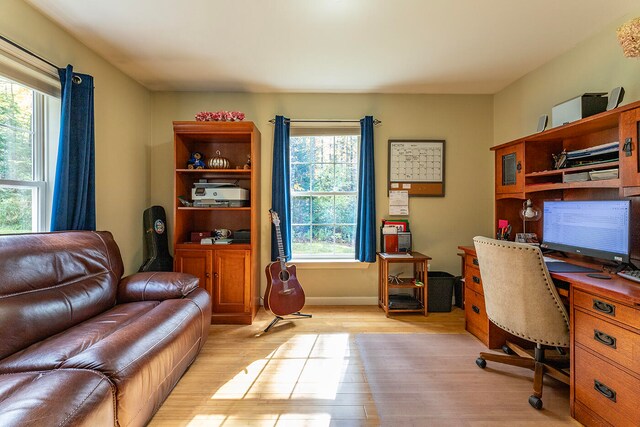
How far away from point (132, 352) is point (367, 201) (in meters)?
2.56

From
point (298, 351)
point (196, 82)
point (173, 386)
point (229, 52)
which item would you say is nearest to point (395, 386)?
point (298, 351)

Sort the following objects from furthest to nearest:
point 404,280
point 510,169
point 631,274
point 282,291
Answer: point 404,280, point 282,291, point 510,169, point 631,274

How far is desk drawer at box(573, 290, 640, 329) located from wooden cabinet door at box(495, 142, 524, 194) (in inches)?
42.7

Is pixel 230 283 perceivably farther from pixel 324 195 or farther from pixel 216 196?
pixel 324 195

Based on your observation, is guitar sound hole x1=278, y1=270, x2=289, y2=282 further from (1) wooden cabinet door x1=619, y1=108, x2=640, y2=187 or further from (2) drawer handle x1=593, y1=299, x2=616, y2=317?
(1) wooden cabinet door x1=619, y1=108, x2=640, y2=187

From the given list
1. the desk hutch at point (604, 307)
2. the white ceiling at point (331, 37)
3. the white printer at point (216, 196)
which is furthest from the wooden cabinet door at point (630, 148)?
the white printer at point (216, 196)

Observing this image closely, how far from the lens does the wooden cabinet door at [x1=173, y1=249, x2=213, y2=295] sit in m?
2.93

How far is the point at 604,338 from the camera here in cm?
148

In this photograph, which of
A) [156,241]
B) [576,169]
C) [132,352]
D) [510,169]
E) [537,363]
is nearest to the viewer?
[132,352]

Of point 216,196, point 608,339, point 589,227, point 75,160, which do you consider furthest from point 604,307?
point 75,160

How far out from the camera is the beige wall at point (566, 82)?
6.73ft

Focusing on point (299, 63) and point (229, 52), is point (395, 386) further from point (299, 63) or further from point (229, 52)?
point (229, 52)

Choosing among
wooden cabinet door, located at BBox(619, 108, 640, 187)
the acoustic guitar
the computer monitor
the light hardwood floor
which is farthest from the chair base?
the acoustic guitar

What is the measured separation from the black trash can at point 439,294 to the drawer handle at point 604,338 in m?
1.71
